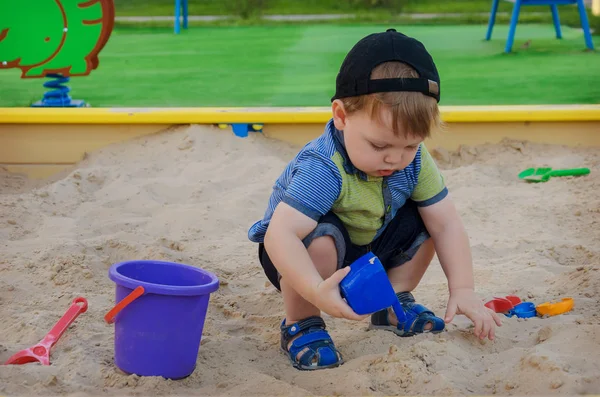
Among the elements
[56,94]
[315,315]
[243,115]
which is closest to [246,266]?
[315,315]

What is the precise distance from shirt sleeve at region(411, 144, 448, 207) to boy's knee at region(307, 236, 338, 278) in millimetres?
234

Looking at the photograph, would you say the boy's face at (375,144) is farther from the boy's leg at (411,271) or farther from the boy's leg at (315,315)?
the boy's leg at (411,271)

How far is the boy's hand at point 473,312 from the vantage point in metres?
1.65

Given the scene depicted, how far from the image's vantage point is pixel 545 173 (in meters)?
3.01

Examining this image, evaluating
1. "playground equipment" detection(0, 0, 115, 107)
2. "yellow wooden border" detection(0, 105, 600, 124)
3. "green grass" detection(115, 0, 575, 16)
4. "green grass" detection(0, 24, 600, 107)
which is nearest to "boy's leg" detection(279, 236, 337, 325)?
"yellow wooden border" detection(0, 105, 600, 124)

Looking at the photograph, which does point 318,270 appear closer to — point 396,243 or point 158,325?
point 396,243

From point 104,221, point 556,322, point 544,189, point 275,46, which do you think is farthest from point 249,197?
point 275,46

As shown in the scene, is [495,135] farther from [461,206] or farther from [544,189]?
[461,206]

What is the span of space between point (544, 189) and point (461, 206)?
14.7 inches

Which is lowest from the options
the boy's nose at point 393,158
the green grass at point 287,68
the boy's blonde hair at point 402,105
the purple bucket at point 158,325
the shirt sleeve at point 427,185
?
the green grass at point 287,68

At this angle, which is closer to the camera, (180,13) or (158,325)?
(158,325)

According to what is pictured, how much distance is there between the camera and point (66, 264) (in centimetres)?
208

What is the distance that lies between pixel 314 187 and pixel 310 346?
0.33m

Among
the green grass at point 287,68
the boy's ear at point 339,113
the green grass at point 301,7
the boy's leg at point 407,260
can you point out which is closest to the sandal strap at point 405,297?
the boy's leg at point 407,260
